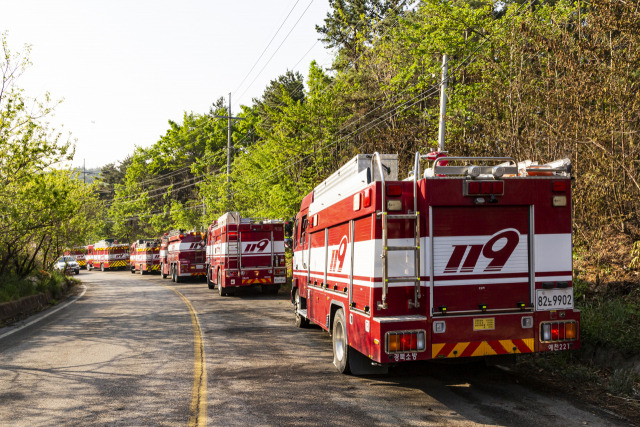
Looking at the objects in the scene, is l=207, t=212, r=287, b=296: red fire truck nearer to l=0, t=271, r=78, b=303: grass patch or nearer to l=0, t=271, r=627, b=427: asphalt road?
l=0, t=271, r=78, b=303: grass patch

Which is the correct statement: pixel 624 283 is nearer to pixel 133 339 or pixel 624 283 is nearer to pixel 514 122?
pixel 514 122

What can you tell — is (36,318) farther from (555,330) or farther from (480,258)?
(555,330)

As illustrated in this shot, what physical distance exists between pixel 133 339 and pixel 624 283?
991cm

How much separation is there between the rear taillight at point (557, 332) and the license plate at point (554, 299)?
19 centimetres

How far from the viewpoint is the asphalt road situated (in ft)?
19.3

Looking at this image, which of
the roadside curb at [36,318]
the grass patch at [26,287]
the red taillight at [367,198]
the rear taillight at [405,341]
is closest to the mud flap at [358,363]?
the rear taillight at [405,341]

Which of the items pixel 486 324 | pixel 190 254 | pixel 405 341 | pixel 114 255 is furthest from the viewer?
pixel 114 255

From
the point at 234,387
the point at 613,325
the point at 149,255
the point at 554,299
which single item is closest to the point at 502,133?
the point at 613,325

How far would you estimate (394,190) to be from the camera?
648 cm

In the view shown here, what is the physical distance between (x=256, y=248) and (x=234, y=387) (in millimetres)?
14386

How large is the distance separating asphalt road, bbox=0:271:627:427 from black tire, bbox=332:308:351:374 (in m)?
0.14

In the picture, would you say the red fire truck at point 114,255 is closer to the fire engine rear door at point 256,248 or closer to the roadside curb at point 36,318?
the roadside curb at point 36,318

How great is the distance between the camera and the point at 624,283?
10.8 metres

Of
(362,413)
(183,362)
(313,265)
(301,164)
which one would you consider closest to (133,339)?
(183,362)
